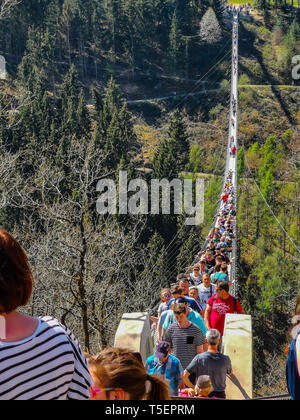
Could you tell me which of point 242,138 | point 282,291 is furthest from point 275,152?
point 282,291

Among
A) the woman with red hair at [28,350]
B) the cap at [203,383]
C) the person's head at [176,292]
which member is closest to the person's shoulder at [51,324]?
the woman with red hair at [28,350]

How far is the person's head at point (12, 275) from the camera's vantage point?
143 centimetres

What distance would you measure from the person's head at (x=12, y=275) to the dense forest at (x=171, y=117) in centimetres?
1514

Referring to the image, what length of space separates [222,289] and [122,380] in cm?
312

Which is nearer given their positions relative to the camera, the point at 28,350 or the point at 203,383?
the point at 28,350

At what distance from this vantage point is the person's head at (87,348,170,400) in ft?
5.05

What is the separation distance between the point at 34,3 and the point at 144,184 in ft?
114

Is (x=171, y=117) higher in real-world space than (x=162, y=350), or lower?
higher

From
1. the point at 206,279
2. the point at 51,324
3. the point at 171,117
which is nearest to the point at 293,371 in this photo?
the point at 51,324

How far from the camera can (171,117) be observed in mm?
51688

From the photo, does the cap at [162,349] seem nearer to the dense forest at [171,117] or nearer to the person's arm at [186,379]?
the person's arm at [186,379]

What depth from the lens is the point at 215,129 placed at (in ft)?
170

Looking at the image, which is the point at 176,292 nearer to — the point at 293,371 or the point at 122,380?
the point at 293,371

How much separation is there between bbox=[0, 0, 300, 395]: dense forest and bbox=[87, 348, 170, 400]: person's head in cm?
1497
